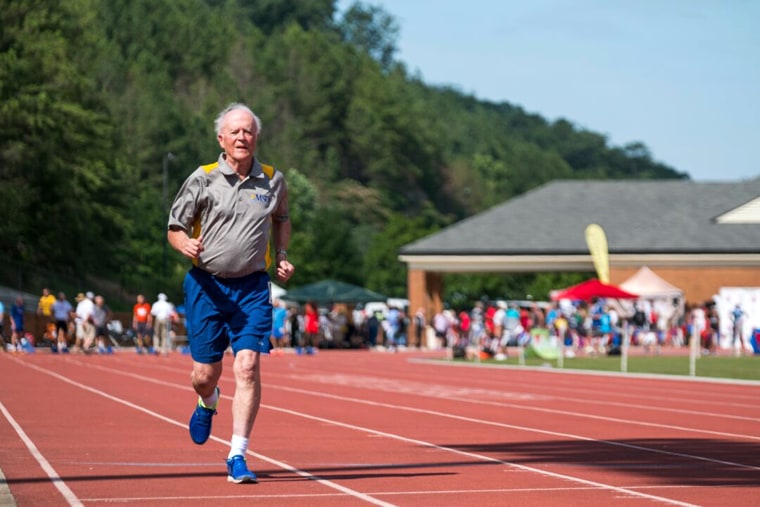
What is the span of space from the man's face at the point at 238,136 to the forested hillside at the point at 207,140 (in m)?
49.3

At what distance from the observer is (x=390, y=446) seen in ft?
40.8

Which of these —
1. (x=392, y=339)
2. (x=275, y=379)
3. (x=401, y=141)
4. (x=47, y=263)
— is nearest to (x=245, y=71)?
(x=401, y=141)

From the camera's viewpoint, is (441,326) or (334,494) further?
(441,326)

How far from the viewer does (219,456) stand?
11.2 meters

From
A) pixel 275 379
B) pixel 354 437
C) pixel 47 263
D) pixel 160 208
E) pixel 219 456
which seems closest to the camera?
pixel 219 456

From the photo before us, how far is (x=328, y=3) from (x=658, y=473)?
15687cm

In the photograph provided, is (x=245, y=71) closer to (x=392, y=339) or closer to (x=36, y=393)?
(x=392, y=339)

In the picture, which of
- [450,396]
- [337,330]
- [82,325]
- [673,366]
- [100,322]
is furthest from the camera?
[337,330]

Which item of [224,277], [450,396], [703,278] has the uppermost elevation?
[703,278]

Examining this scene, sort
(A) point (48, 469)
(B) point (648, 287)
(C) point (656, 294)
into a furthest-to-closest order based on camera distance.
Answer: (B) point (648, 287)
(C) point (656, 294)
(A) point (48, 469)

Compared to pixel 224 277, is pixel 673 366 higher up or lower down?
→ lower down

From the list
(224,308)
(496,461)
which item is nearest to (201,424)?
(224,308)

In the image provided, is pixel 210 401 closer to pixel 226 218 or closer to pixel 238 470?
pixel 238 470

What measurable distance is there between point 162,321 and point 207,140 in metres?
57.5
